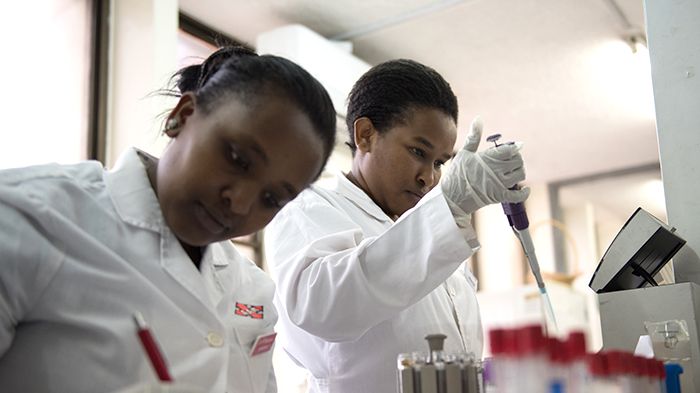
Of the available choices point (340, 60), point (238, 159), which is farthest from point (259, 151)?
point (340, 60)

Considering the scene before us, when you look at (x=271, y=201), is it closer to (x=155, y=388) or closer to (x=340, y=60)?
(x=155, y=388)

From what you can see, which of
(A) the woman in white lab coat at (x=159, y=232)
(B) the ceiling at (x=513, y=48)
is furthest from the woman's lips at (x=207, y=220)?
(B) the ceiling at (x=513, y=48)

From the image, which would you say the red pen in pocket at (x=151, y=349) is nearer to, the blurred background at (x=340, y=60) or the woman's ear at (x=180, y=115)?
the woman's ear at (x=180, y=115)

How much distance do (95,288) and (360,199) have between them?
681mm

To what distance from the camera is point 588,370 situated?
0.81 meters

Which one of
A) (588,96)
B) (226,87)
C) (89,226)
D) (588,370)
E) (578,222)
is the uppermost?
(588,96)

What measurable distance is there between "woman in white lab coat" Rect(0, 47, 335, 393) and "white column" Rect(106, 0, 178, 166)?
1.98 metres

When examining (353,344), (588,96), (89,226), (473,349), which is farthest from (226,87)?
(588,96)

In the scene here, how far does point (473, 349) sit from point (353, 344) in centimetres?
24

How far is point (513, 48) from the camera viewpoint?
3797 millimetres

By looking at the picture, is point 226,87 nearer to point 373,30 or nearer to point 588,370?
point 588,370

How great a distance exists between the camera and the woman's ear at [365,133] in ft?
4.83

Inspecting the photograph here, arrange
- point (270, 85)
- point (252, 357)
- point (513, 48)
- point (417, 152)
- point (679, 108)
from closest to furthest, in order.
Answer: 1. point (270, 85)
2. point (252, 357)
3. point (417, 152)
4. point (679, 108)
5. point (513, 48)

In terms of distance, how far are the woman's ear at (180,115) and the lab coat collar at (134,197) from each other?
0.23ft
